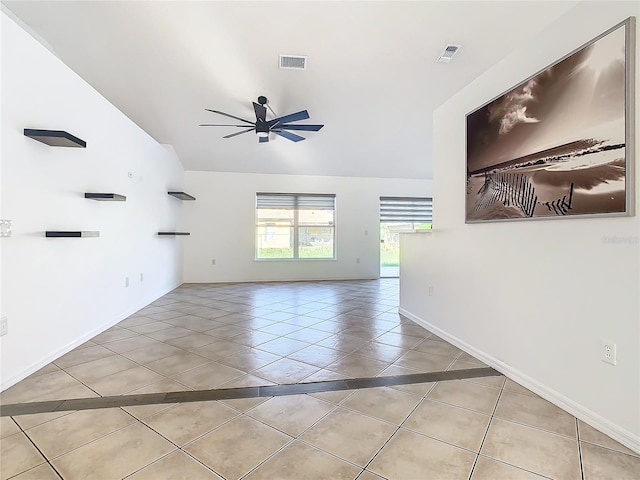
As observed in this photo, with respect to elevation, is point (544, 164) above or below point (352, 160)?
below

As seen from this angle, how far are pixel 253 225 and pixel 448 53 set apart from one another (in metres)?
5.23

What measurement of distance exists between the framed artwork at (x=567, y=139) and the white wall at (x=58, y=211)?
11.8 ft

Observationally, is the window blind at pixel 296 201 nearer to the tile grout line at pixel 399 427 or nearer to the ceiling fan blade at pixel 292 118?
the ceiling fan blade at pixel 292 118

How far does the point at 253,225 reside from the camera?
7367 millimetres

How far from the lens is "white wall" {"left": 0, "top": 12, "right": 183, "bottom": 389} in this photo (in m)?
2.28

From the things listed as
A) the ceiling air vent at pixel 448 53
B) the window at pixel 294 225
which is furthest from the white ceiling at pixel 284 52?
the window at pixel 294 225

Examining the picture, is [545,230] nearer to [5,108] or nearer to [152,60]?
[5,108]

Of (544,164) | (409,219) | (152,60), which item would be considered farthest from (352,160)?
(544,164)

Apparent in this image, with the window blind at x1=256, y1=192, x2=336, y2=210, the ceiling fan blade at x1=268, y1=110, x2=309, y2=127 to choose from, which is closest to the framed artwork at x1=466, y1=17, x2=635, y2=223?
the ceiling fan blade at x1=268, y1=110, x2=309, y2=127

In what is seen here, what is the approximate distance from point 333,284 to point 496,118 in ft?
16.3

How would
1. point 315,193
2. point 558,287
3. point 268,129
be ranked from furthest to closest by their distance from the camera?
point 315,193 → point 268,129 → point 558,287

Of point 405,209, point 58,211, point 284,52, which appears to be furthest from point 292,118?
point 405,209

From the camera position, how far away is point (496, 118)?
8.77 feet

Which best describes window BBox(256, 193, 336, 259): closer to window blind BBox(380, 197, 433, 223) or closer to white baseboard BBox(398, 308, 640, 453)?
window blind BBox(380, 197, 433, 223)
